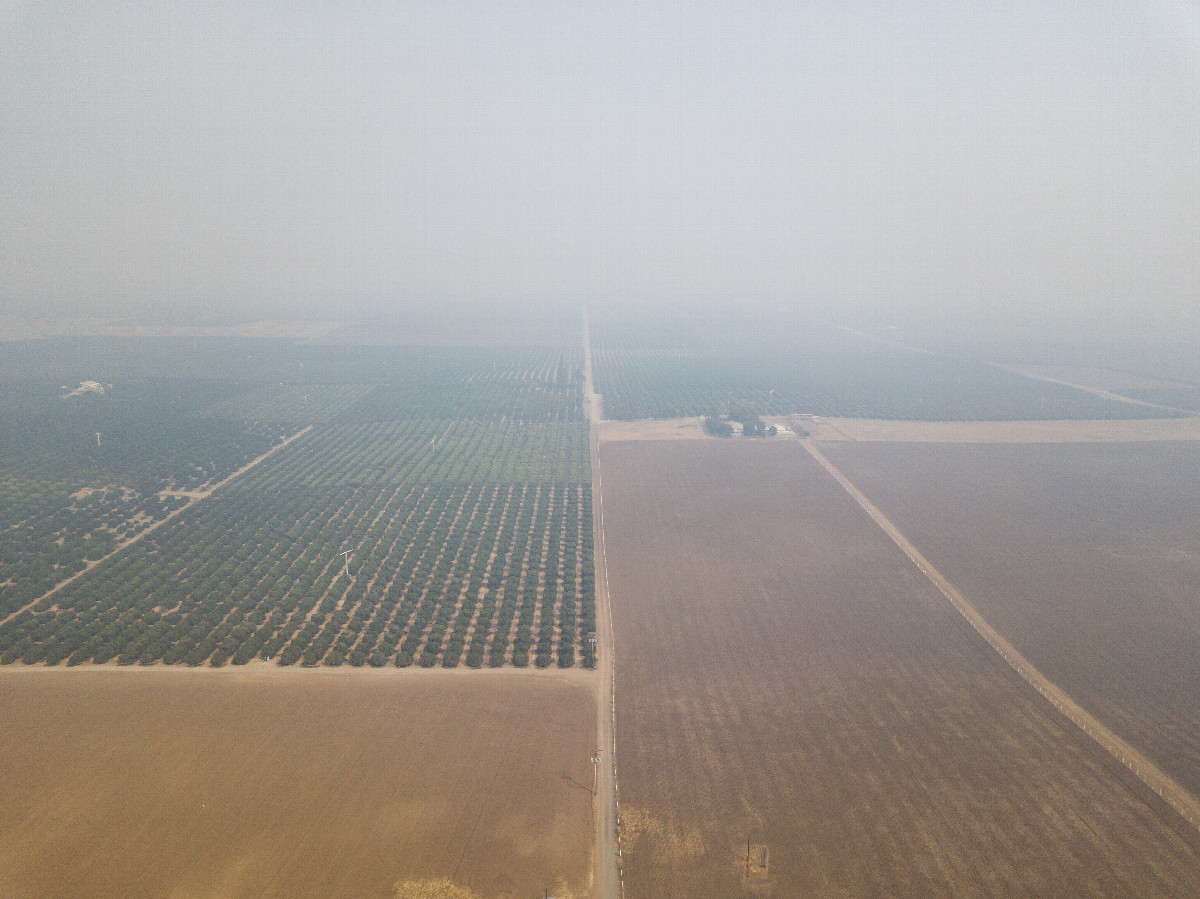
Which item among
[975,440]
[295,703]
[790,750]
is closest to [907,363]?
[975,440]

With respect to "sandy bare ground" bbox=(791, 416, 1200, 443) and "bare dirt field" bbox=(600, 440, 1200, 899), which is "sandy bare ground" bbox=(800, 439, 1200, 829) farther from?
"sandy bare ground" bbox=(791, 416, 1200, 443)

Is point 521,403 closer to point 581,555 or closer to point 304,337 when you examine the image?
point 581,555

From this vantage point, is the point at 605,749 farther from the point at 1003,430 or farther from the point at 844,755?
the point at 1003,430

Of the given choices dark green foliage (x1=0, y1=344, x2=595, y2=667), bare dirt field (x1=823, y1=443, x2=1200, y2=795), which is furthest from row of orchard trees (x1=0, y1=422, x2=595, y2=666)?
bare dirt field (x1=823, y1=443, x2=1200, y2=795)

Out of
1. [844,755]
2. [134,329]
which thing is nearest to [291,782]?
[844,755]

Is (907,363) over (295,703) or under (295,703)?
over

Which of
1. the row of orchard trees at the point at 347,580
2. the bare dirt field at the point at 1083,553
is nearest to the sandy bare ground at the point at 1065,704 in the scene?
the bare dirt field at the point at 1083,553
